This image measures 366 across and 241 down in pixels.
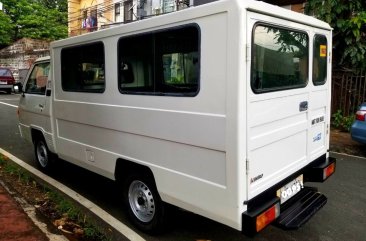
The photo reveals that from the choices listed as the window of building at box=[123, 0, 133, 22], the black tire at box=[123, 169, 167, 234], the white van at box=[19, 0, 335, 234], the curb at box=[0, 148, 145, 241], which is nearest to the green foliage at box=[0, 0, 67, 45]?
the window of building at box=[123, 0, 133, 22]

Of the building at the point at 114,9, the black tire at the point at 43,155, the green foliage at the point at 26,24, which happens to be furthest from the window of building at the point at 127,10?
the black tire at the point at 43,155

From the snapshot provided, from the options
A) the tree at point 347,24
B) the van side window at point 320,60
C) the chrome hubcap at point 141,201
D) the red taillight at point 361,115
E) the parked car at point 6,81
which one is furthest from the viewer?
the parked car at point 6,81

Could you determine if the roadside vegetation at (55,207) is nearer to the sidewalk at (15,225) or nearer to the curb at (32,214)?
the curb at (32,214)

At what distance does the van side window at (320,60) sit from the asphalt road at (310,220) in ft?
5.26

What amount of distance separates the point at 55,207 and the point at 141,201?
1.27 m

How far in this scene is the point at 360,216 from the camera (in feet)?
14.7

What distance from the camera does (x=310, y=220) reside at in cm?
435

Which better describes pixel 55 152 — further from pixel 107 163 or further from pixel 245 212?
pixel 245 212

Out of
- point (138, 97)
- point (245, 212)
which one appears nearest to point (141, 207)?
point (138, 97)

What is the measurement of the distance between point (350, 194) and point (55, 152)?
428cm

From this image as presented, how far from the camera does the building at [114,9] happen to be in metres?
16.9

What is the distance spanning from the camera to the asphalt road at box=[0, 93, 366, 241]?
3.99 m

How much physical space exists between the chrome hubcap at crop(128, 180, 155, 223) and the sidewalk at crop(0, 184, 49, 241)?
3.14 ft

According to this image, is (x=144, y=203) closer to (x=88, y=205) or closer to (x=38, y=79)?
(x=88, y=205)
